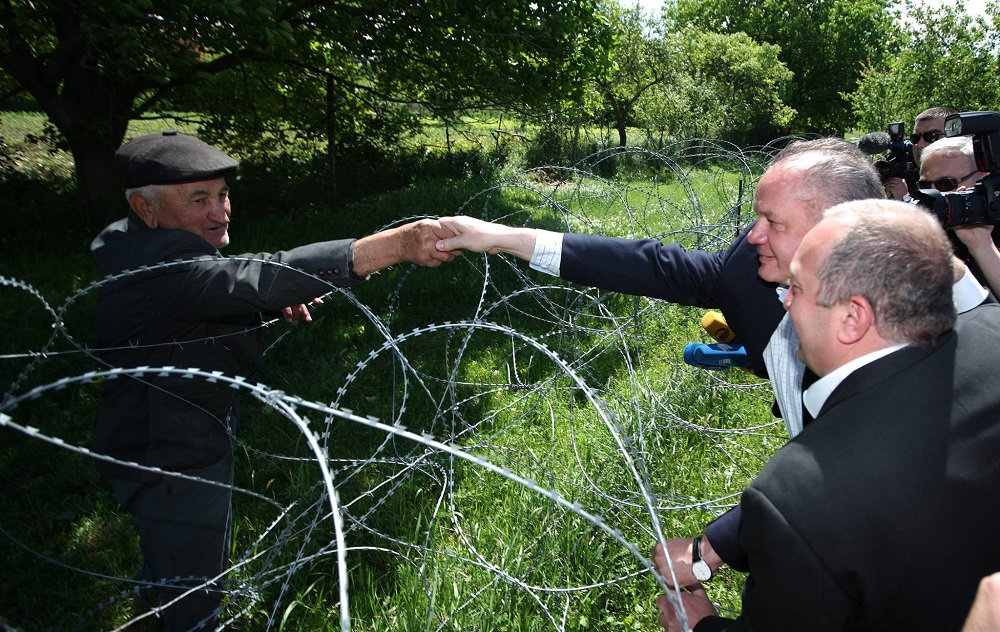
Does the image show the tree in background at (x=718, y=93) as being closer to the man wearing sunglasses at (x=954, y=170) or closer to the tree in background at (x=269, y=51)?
the tree in background at (x=269, y=51)

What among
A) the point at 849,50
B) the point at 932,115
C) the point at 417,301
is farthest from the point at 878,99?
the point at 849,50

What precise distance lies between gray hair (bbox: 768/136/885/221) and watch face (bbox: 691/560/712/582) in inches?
45.5

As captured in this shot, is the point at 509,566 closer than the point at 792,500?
No

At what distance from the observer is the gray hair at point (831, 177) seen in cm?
206

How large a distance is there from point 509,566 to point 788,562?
159 cm

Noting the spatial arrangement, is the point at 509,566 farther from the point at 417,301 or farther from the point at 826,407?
the point at 417,301

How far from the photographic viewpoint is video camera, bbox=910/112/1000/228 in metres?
2.66

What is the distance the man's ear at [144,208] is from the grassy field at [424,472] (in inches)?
16.9

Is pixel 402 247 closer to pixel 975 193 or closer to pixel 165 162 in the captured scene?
pixel 165 162

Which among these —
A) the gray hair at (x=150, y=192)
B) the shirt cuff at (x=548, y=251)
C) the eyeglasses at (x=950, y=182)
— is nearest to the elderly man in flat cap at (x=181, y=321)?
the gray hair at (x=150, y=192)

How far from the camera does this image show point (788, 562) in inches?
50.6

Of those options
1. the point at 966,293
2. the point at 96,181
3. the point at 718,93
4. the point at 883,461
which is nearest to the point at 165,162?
the point at 883,461

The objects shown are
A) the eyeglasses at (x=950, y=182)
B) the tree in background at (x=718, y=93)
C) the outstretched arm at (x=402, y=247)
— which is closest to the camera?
the outstretched arm at (x=402, y=247)

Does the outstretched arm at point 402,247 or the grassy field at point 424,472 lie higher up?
the outstretched arm at point 402,247
